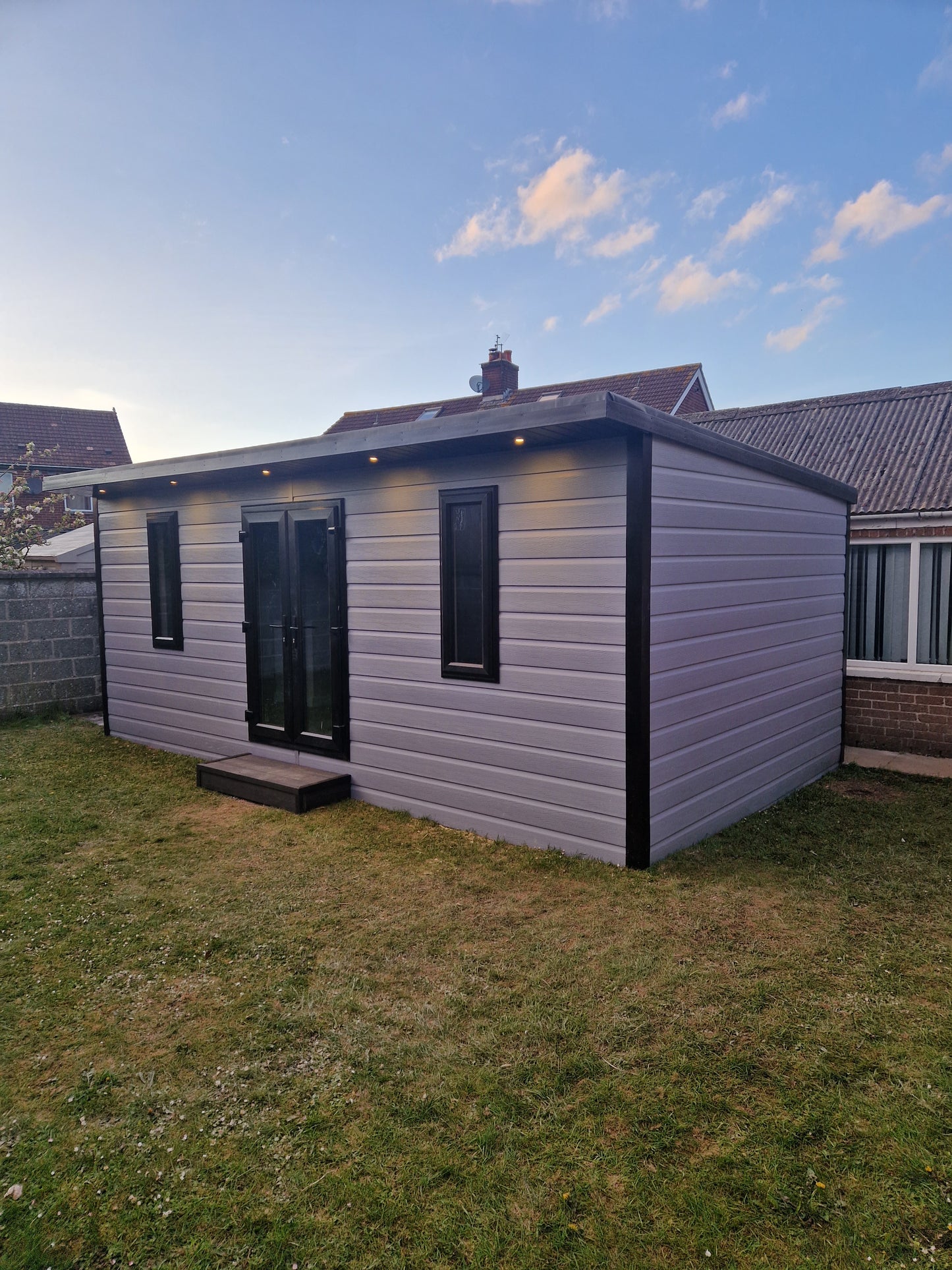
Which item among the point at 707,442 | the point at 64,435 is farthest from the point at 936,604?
the point at 64,435

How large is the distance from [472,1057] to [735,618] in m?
3.36

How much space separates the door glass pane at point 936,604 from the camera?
6.87 m

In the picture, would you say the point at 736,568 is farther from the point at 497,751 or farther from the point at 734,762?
the point at 497,751

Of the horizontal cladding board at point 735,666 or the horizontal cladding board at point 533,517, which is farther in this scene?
the horizontal cladding board at point 735,666

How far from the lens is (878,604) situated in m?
7.29

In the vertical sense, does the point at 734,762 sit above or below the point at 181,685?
below

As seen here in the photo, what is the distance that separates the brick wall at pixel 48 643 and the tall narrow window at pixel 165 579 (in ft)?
5.03

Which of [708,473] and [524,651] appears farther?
[708,473]

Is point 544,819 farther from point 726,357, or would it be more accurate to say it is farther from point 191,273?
point 726,357

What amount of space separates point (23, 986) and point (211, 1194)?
1521 millimetres

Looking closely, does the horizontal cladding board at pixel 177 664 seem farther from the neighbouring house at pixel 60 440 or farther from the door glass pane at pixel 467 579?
the neighbouring house at pixel 60 440

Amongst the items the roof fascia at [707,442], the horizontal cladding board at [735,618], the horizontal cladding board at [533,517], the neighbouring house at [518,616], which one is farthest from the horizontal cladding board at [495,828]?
the roof fascia at [707,442]

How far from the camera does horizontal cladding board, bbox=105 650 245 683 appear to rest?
20.7 ft

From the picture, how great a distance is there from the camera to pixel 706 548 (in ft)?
14.9
